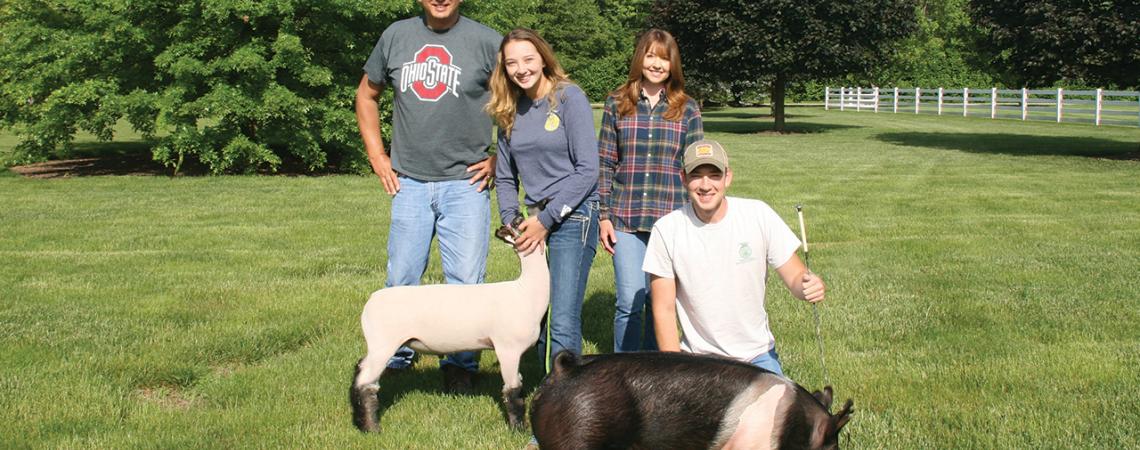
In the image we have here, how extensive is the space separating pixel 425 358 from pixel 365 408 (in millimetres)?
1653

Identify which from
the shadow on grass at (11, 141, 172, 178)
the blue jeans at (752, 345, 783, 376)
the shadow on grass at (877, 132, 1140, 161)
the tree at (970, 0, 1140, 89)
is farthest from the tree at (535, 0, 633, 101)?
the blue jeans at (752, 345, 783, 376)

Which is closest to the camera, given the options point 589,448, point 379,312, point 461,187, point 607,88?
point 589,448

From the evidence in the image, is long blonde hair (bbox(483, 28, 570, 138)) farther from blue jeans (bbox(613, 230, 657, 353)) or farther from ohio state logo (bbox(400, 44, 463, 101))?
blue jeans (bbox(613, 230, 657, 353))

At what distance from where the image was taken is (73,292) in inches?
315

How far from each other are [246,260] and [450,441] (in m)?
5.50

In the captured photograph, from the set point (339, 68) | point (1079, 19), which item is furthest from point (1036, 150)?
point (339, 68)

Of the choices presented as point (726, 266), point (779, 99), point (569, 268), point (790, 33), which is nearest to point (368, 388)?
point (569, 268)

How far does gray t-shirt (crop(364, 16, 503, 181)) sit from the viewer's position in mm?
5039

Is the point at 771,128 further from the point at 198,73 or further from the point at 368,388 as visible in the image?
the point at 368,388

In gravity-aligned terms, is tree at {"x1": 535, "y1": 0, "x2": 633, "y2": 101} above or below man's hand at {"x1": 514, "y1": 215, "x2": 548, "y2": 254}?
above

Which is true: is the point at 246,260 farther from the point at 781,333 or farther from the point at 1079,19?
the point at 1079,19

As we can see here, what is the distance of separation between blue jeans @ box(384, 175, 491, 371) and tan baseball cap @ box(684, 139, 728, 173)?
1521 millimetres

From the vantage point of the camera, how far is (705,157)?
3.96 m

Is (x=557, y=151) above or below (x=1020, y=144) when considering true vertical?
above
